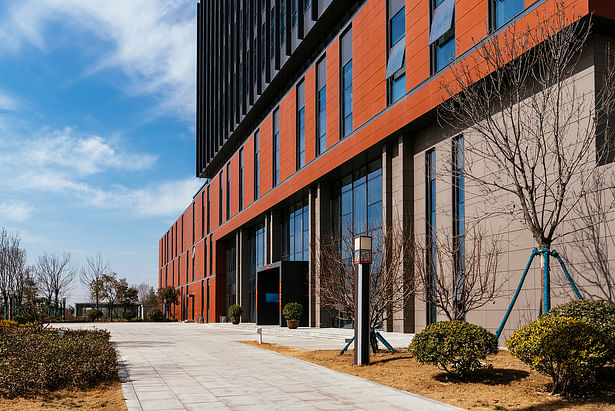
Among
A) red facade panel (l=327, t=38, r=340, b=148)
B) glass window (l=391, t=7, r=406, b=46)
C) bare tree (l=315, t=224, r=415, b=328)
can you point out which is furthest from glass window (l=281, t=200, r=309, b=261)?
bare tree (l=315, t=224, r=415, b=328)

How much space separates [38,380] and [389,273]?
951 cm

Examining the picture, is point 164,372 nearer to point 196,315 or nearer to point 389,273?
point 389,273

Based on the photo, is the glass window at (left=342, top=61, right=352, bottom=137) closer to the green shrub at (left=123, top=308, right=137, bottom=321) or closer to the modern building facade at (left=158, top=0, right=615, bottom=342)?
the modern building facade at (left=158, top=0, right=615, bottom=342)

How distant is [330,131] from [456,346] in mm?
23508

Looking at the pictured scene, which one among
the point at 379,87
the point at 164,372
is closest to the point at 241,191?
the point at 379,87

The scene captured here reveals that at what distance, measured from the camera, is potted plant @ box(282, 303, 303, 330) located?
118 ft

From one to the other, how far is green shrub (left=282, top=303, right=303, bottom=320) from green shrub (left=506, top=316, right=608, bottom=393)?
1057 inches

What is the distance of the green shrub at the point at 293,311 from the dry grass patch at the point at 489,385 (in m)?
20.7

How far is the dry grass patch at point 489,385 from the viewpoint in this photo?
9570 millimetres

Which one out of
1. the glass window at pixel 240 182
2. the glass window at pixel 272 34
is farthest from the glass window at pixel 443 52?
the glass window at pixel 240 182

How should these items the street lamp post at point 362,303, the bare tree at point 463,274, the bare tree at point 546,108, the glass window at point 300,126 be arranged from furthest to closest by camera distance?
1. the glass window at point 300,126
2. the bare tree at point 463,274
3. the street lamp post at point 362,303
4. the bare tree at point 546,108

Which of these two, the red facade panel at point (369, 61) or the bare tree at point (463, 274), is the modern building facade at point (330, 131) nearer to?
the red facade panel at point (369, 61)

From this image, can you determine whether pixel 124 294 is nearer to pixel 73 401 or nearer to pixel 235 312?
pixel 235 312

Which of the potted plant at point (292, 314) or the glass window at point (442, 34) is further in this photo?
the potted plant at point (292, 314)
